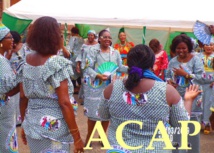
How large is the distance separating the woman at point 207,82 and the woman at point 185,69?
2.06m

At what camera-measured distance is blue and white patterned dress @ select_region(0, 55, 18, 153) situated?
3586mm

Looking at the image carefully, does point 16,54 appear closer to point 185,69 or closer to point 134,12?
point 185,69

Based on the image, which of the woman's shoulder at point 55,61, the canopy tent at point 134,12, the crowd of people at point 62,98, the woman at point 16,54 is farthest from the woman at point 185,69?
the woman's shoulder at point 55,61

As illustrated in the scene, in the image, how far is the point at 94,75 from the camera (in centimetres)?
584

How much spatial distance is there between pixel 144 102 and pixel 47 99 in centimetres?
82

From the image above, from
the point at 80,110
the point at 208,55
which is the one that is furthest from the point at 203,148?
the point at 80,110

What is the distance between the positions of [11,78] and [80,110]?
5.40 metres

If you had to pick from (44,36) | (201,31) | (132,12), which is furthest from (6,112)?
(201,31)

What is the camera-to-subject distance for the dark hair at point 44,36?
3135 mm

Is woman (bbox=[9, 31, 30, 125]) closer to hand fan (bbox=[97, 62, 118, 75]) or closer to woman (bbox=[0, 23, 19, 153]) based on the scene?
woman (bbox=[0, 23, 19, 153])

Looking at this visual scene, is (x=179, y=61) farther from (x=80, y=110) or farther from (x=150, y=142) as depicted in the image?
(x=80, y=110)

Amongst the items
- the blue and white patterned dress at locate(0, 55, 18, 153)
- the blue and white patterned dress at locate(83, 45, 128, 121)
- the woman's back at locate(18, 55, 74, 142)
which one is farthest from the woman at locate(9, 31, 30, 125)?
the blue and white patterned dress at locate(83, 45, 128, 121)

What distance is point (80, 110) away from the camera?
8.92 m

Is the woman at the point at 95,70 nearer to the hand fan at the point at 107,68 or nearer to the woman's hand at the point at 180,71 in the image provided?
the hand fan at the point at 107,68
